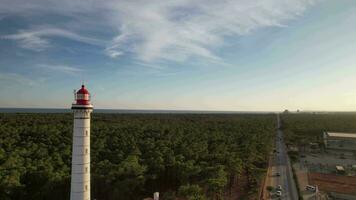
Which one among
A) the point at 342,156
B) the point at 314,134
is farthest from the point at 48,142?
the point at 314,134

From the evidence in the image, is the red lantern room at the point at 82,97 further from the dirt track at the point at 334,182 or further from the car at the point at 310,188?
the dirt track at the point at 334,182

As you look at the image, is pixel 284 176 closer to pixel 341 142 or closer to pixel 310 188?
pixel 310 188

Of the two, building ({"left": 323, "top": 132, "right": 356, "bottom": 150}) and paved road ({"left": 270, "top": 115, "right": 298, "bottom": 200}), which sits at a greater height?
building ({"left": 323, "top": 132, "right": 356, "bottom": 150})

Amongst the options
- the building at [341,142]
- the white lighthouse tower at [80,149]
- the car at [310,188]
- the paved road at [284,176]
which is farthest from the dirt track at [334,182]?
the building at [341,142]

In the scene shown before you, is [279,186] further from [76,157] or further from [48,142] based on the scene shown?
[48,142]

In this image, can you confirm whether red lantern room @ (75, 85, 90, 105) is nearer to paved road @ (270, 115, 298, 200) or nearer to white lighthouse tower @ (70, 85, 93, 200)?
white lighthouse tower @ (70, 85, 93, 200)

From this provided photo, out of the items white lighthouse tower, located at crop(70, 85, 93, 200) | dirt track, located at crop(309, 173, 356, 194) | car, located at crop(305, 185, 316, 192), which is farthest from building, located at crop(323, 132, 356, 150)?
white lighthouse tower, located at crop(70, 85, 93, 200)

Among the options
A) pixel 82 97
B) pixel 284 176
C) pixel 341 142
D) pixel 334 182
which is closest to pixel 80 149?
pixel 82 97

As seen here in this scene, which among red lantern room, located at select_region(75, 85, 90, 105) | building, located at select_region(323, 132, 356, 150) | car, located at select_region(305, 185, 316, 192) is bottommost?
car, located at select_region(305, 185, 316, 192)
